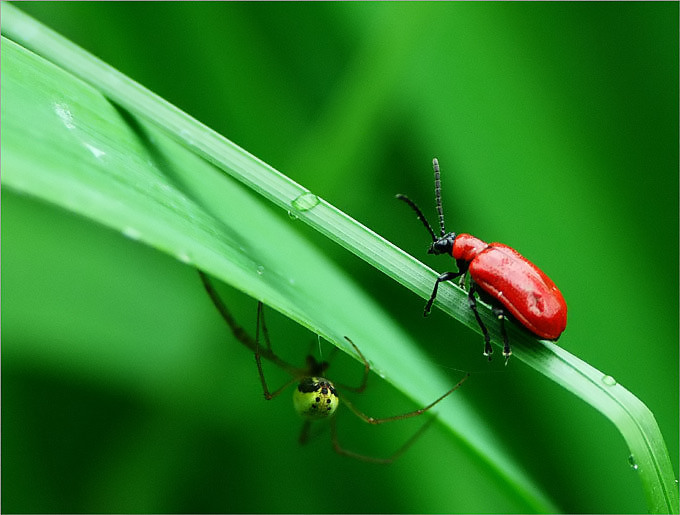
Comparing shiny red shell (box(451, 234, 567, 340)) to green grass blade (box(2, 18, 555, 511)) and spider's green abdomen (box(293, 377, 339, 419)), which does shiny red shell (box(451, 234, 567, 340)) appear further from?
spider's green abdomen (box(293, 377, 339, 419))

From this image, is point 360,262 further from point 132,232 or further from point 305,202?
point 132,232

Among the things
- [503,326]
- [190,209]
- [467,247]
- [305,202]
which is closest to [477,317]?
[503,326]

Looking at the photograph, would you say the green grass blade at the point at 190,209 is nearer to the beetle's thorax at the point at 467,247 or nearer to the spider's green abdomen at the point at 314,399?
the beetle's thorax at the point at 467,247

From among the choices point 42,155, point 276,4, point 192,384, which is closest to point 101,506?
point 192,384

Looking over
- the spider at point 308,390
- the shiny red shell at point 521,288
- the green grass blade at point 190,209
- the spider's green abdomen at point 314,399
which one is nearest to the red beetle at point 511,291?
the shiny red shell at point 521,288

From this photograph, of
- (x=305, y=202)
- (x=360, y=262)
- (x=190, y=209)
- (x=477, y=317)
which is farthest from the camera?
(x=360, y=262)

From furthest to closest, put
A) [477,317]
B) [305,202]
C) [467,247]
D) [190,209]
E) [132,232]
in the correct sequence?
[467,247] < [477,317] < [305,202] < [190,209] < [132,232]

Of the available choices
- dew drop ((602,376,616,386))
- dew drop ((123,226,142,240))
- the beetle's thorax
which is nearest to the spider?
the beetle's thorax
